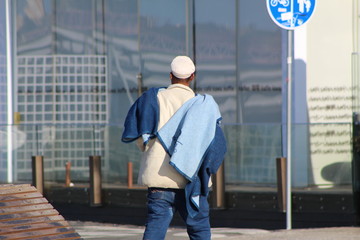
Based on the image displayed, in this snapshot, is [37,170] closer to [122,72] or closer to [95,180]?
[95,180]

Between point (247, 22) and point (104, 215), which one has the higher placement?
point (247, 22)

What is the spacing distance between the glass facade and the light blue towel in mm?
7139

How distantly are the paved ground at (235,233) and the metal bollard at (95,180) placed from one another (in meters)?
3.06

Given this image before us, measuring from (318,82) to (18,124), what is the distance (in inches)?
189

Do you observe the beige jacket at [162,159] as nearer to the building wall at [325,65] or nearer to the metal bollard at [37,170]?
the building wall at [325,65]

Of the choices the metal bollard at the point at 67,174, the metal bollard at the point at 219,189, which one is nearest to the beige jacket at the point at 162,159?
the metal bollard at the point at 219,189

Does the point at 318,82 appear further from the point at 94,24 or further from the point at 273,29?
the point at 94,24

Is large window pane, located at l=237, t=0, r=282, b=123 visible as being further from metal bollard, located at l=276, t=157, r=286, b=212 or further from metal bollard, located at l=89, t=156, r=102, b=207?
metal bollard, located at l=89, t=156, r=102, b=207

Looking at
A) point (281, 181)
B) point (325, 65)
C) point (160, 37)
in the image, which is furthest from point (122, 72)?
point (281, 181)

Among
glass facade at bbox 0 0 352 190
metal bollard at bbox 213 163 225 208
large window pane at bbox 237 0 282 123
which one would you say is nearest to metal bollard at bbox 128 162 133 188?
glass facade at bbox 0 0 352 190

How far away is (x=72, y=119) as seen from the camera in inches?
643

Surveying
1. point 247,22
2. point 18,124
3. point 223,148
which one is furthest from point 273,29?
point 223,148

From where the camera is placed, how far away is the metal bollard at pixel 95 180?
48.9ft

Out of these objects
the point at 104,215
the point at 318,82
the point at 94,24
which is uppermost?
the point at 94,24
